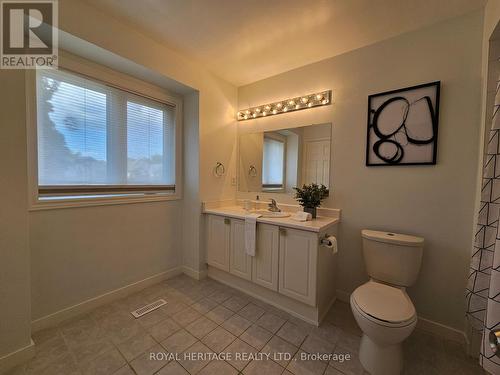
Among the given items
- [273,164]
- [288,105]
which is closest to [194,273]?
[273,164]

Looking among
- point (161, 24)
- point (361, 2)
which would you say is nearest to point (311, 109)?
point (361, 2)

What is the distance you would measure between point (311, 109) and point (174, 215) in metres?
2.04

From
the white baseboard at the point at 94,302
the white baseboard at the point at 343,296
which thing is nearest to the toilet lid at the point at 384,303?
the white baseboard at the point at 343,296

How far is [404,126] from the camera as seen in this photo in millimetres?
1729

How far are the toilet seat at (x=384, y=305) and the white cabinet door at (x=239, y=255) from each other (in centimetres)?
102

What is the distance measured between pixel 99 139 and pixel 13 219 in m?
0.91

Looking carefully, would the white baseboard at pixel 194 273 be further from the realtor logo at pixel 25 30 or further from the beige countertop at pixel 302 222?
the realtor logo at pixel 25 30

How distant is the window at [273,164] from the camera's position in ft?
8.02

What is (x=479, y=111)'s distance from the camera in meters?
1.47

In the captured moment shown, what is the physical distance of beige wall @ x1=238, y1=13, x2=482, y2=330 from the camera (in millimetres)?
1521

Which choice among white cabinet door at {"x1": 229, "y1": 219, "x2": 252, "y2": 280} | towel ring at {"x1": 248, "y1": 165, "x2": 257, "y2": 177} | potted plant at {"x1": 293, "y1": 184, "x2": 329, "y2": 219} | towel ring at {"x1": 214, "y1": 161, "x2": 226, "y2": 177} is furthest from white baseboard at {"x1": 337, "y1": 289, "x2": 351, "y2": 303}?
towel ring at {"x1": 214, "y1": 161, "x2": 226, "y2": 177}

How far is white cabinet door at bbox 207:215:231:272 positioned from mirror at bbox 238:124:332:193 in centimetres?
64

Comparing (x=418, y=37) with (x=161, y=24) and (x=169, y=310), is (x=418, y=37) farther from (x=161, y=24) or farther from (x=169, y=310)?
(x=169, y=310)

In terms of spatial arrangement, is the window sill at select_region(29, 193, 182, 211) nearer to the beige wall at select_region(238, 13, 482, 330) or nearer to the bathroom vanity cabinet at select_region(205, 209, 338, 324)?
the bathroom vanity cabinet at select_region(205, 209, 338, 324)
